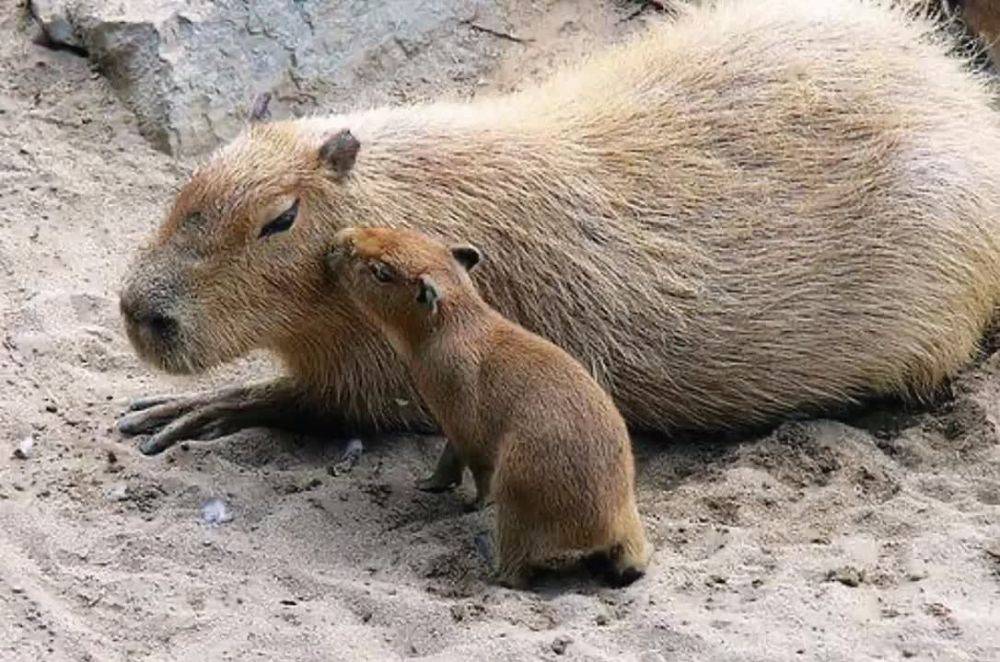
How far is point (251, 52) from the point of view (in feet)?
23.9

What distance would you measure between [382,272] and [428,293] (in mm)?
175

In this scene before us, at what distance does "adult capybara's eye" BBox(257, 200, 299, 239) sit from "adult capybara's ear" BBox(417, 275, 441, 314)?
576mm

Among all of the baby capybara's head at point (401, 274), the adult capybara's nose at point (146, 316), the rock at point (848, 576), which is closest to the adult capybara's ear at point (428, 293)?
the baby capybara's head at point (401, 274)

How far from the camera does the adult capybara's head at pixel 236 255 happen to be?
524 cm

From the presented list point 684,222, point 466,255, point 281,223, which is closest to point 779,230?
point 684,222

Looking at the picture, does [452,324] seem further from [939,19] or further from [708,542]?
[939,19]

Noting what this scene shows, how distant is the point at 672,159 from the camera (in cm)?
586

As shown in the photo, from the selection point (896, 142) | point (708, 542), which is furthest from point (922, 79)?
point (708, 542)

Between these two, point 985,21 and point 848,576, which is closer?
point 848,576

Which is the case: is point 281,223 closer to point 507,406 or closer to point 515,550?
point 507,406

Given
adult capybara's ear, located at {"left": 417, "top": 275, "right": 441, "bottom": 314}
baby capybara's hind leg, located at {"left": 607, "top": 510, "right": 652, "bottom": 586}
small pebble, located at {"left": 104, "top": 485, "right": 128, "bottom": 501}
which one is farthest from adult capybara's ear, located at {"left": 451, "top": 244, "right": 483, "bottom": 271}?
small pebble, located at {"left": 104, "top": 485, "right": 128, "bottom": 501}

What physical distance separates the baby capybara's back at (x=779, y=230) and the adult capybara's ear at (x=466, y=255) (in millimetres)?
529

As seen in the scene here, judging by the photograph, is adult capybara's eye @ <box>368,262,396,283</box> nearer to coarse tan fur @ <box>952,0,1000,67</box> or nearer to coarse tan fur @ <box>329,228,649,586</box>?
coarse tan fur @ <box>329,228,649,586</box>

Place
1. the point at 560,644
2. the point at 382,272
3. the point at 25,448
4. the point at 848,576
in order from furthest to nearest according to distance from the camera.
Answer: the point at 25,448 → the point at 382,272 → the point at 848,576 → the point at 560,644
